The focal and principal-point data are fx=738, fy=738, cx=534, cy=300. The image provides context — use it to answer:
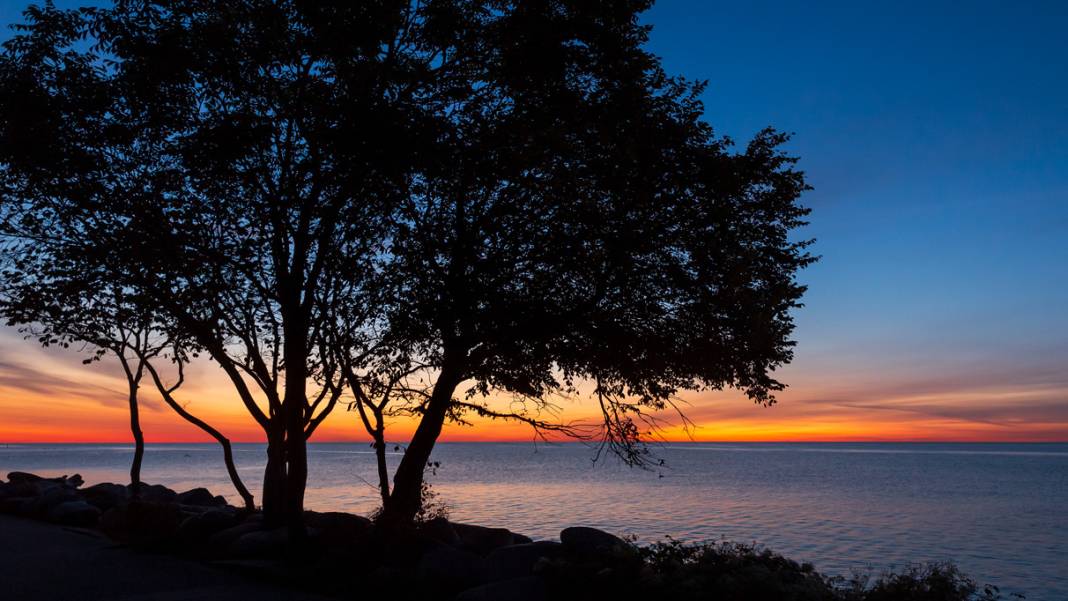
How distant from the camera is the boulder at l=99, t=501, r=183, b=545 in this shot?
61.4 feet

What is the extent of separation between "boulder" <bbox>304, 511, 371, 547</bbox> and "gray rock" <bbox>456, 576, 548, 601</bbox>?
12.8 feet

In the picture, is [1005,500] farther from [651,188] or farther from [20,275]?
[20,275]

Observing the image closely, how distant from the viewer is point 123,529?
19.6 m

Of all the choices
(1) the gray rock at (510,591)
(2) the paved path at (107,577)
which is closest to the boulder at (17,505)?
(2) the paved path at (107,577)

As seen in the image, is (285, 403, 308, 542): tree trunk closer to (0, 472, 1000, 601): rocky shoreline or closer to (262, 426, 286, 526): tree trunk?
(0, 472, 1000, 601): rocky shoreline

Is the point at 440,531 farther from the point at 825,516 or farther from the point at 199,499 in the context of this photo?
the point at 825,516

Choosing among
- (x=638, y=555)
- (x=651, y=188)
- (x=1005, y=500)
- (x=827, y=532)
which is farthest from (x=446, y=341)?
(x=1005, y=500)

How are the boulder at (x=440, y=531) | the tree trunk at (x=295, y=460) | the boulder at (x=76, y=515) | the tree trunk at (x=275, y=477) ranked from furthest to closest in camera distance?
the boulder at (x=76, y=515) → the tree trunk at (x=275, y=477) → the boulder at (x=440, y=531) → the tree trunk at (x=295, y=460)

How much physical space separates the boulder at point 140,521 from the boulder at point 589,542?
10956 mm

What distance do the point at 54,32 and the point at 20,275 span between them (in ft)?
18.2

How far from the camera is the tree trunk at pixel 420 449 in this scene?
→ 16.1 metres

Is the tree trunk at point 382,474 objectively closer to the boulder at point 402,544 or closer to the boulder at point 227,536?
the boulder at point 402,544

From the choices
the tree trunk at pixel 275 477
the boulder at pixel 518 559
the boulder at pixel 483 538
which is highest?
the tree trunk at pixel 275 477

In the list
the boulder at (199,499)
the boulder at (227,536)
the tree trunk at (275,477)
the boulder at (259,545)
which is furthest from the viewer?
the boulder at (199,499)
